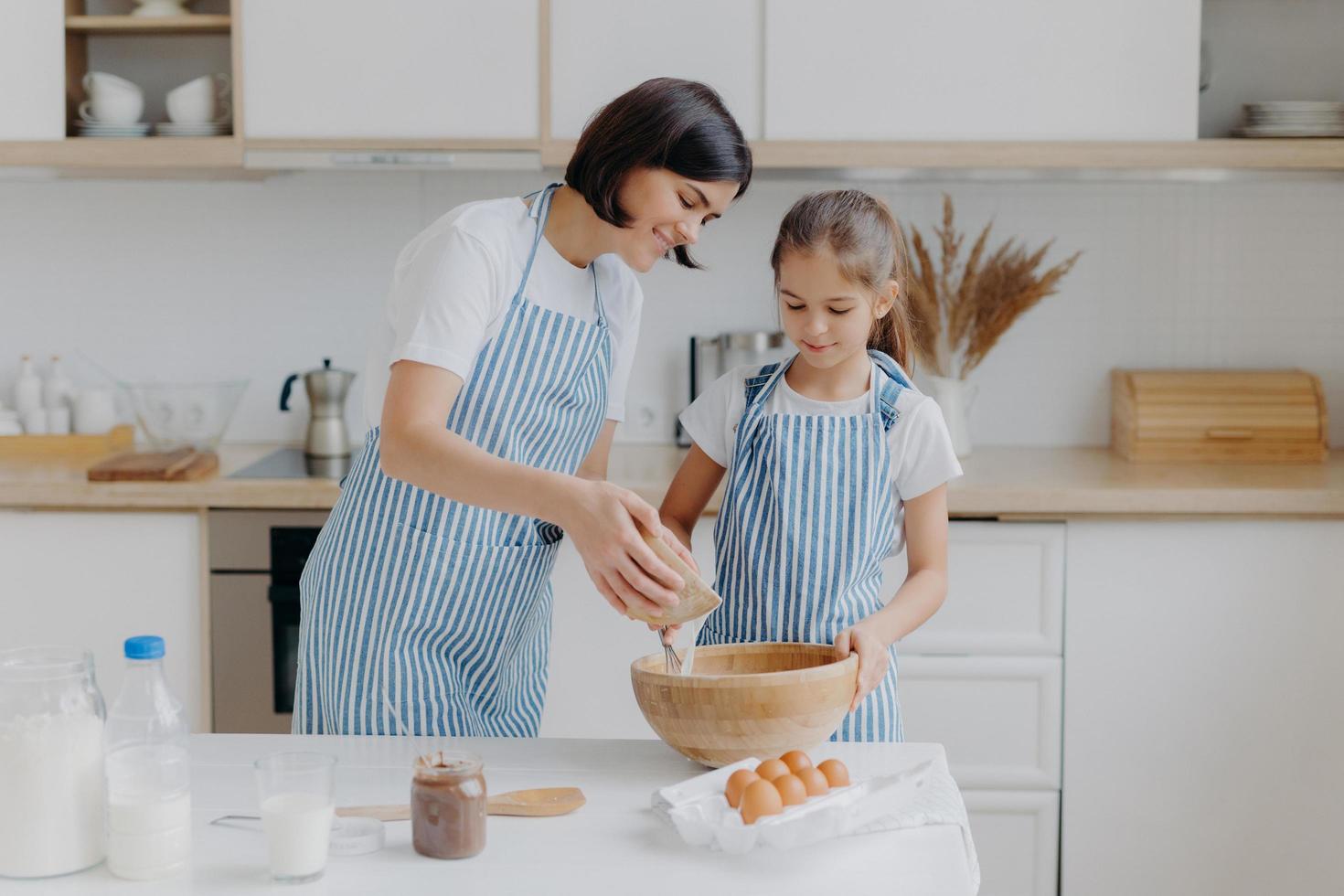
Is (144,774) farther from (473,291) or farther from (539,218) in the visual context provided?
(539,218)

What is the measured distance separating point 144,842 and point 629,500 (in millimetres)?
466

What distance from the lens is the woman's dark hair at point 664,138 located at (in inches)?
54.2

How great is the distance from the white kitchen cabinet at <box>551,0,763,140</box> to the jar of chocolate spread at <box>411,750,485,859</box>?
1.66 metres

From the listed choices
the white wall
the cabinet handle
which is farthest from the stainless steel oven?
the cabinet handle

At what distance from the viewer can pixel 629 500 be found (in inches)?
45.8

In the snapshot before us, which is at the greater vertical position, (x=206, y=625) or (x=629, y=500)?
(x=629, y=500)

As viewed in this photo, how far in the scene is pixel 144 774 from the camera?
102 cm

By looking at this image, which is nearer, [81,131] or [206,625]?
[206,625]

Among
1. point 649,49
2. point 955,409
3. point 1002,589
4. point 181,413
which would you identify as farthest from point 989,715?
point 181,413

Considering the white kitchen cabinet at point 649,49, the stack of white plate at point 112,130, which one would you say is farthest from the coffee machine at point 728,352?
the stack of white plate at point 112,130

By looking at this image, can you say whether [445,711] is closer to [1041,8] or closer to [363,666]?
[363,666]

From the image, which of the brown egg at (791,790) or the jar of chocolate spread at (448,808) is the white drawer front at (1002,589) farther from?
the jar of chocolate spread at (448,808)

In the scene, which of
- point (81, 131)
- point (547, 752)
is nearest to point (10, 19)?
point (81, 131)

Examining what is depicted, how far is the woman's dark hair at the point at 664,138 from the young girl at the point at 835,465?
16cm
